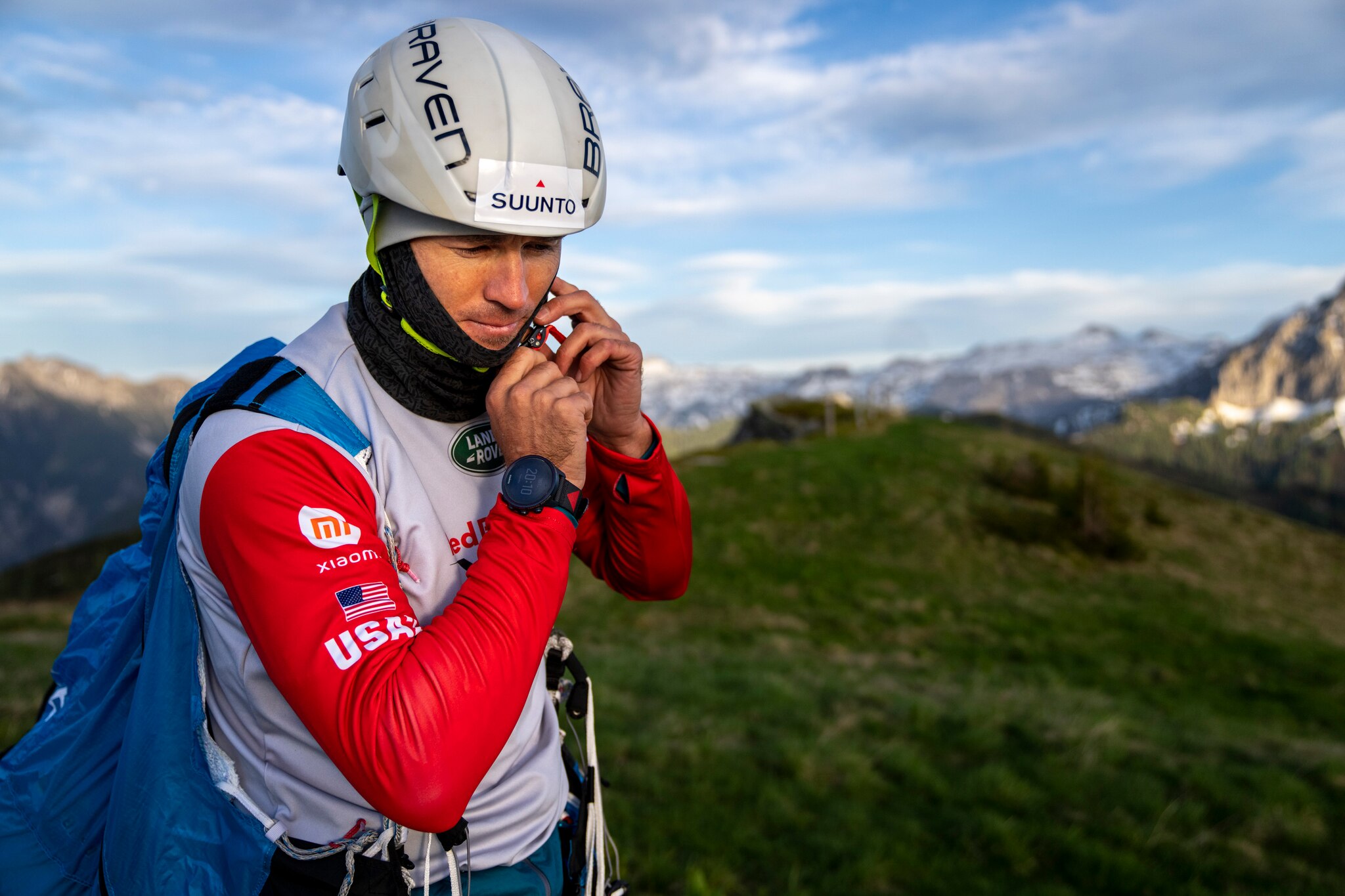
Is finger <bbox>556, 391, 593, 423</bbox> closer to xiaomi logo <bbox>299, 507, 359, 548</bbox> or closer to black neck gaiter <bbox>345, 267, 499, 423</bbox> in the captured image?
black neck gaiter <bbox>345, 267, 499, 423</bbox>

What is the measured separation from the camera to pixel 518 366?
6.91 feet

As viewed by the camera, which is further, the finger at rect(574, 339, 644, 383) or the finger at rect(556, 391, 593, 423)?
the finger at rect(574, 339, 644, 383)

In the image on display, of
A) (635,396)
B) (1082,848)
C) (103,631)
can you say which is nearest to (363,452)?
(635,396)

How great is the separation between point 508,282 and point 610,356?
0.42 metres

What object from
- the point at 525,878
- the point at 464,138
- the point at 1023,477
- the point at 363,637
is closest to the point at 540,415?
the point at 363,637

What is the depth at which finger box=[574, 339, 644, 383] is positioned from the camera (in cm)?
239

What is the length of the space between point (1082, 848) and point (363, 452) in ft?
22.0

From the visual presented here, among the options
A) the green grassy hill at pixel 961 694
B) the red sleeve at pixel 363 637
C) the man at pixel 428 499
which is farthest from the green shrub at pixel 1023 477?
the red sleeve at pixel 363 637

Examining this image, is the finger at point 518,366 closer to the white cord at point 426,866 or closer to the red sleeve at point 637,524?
the red sleeve at point 637,524

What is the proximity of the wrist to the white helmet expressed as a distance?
2.40 ft

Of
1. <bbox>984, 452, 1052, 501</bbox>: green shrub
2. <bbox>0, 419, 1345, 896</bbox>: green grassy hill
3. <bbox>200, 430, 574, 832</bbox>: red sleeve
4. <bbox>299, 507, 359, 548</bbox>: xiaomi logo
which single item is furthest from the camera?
<bbox>984, 452, 1052, 501</bbox>: green shrub

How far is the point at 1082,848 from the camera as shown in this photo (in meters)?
6.25

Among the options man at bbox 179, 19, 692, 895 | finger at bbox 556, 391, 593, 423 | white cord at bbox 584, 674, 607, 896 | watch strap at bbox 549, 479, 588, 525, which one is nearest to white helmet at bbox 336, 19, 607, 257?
man at bbox 179, 19, 692, 895

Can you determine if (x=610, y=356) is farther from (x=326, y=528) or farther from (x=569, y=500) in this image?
(x=326, y=528)
